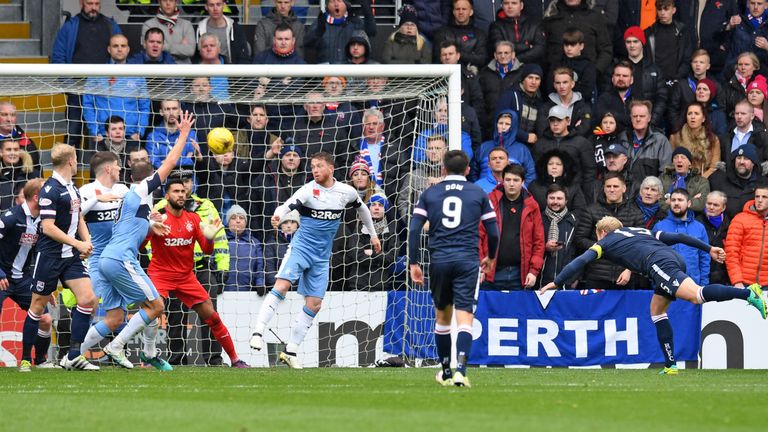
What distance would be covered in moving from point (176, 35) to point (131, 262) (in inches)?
231

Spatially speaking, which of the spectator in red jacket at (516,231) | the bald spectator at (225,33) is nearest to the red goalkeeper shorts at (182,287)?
the spectator in red jacket at (516,231)

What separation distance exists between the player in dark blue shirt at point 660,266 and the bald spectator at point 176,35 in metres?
6.82

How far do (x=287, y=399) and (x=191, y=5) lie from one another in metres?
11.2

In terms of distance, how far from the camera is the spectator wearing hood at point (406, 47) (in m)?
18.4

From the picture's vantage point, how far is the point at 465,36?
18.7 meters

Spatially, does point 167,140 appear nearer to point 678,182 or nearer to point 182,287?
point 182,287

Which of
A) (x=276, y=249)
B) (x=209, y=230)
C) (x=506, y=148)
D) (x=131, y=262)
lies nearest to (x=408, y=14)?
(x=506, y=148)

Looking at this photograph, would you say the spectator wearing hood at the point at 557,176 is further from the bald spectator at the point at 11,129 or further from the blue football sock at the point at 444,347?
the bald spectator at the point at 11,129

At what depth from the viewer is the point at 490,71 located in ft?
60.2

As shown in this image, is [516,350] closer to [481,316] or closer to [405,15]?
[481,316]

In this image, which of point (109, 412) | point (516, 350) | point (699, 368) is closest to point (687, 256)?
point (699, 368)

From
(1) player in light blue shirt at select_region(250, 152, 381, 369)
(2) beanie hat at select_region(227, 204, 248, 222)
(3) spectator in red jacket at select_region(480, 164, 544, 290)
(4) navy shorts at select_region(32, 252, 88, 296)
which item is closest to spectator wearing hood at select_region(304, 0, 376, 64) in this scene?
(2) beanie hat at select_region(227, 204, 248, 222)

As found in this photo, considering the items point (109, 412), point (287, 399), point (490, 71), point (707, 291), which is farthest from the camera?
point (490, 71)

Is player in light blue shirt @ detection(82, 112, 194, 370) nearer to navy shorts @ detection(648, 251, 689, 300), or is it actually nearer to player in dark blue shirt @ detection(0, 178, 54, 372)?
player in dark blue shirt @ detection(0, 178, 54, 372)
